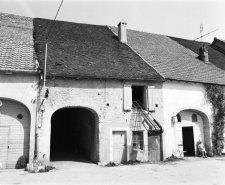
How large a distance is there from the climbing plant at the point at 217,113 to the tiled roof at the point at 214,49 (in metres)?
3.59

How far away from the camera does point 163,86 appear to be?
45.4ft

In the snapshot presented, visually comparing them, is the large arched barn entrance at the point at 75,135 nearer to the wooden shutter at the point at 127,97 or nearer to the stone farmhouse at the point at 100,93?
the stone farmhouse at the point at 100,93

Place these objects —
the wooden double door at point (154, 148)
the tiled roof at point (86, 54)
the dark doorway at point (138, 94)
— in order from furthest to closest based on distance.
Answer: the dark doorway at point (138, 94) < the wooden double door at point (154, 148) < the tiled roof at point (86, 54)

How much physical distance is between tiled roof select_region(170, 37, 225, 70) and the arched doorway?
5370 mm

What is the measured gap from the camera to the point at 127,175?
9.73 meters

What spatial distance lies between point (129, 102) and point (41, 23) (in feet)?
32.4

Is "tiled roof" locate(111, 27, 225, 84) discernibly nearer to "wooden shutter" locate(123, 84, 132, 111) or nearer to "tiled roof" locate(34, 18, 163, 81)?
"tiled roof" locate(34, 18, 163, 81)

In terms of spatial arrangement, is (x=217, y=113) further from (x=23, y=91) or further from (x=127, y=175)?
(x=23, y=91)

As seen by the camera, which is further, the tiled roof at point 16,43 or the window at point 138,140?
the window at point 138,140

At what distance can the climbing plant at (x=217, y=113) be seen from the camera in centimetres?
1483

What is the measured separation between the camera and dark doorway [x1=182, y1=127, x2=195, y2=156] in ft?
49.5

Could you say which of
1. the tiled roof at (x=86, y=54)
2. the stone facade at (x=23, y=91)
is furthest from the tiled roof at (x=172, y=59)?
the stone facade at (x=23, y=91)

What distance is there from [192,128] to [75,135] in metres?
8.77

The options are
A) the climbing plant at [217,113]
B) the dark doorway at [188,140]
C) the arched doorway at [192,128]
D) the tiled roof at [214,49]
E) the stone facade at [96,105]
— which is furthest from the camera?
the tiled roof at [214,49]
